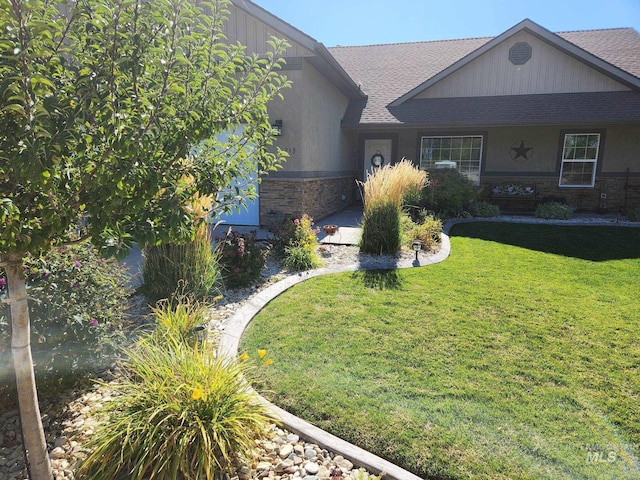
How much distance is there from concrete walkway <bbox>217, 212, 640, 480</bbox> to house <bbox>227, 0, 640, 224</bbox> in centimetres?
176

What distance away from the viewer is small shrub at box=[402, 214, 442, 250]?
7102 mm

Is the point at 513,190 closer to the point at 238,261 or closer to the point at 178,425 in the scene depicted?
the point at 238,261

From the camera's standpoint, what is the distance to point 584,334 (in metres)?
3.76

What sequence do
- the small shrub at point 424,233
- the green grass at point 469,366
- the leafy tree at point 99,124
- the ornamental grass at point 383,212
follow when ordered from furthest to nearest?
the small shrub at point 424,233
the ornamental grass at point 383,212
the green grass at point 469,366
the leafy tree at point 99,124

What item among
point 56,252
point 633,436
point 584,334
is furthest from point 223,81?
point 584,334

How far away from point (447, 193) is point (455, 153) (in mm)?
3526

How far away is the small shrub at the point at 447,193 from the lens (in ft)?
33.4

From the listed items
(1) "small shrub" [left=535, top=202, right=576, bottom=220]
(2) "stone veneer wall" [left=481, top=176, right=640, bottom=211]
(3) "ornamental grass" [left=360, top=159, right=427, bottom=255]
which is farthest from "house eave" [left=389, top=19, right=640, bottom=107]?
(3) "ornamental grass" [left=360, top=159, right=427, bottom=255]

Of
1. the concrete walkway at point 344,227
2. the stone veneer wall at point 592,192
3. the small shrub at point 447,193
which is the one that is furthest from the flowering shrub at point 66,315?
the stone veneer wall at point 592,192

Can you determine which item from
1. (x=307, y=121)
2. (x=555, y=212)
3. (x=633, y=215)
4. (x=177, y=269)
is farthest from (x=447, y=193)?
(x=177, y=269)

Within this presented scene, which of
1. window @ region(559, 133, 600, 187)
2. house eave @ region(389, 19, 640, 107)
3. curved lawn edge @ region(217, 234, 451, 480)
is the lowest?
curved lawn edge @ region(217, 234, 451, 480)

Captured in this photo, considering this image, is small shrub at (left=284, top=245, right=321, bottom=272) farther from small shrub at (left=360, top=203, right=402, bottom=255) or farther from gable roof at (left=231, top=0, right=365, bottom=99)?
gable roof at (left=231, top=0, right=365, bottom=99)

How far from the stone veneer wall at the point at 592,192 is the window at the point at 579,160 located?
23 cm

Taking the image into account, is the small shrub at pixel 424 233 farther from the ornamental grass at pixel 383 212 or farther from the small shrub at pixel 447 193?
the small shrub at pixel 447 193
